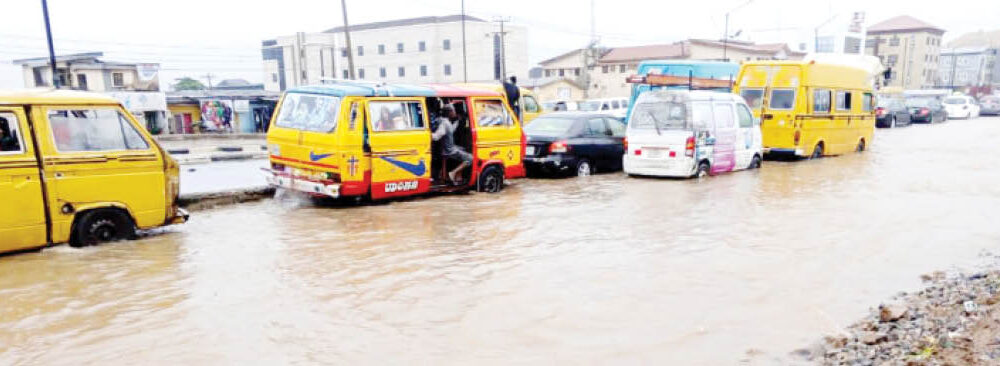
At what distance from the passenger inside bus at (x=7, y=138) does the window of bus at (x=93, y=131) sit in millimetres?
323

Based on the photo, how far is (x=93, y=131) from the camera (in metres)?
7.05

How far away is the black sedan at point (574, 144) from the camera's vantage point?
13273mm

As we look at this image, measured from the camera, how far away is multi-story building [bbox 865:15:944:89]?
79.2m

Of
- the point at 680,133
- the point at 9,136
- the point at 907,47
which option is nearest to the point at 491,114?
the point at 680,133

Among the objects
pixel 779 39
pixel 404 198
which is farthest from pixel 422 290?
pixel 779 39

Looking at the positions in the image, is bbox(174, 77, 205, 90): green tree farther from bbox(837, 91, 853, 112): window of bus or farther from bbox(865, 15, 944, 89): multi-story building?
bbox(865, 15, 944, 89): multi-story building

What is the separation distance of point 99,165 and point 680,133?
9.50 metres

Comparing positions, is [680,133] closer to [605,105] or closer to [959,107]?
[605,105]

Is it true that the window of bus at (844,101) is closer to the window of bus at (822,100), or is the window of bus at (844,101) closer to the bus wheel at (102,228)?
the window of bus at (822,100)

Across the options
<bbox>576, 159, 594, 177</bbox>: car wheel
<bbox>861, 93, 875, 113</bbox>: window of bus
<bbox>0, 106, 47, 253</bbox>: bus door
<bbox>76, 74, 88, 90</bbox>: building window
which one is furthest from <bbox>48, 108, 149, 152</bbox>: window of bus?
<bbox>76, 74, 88, 90</bbox>: building window

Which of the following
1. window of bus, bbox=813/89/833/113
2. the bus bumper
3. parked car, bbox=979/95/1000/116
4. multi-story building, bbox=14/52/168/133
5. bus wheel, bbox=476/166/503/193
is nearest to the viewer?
the bus bumper

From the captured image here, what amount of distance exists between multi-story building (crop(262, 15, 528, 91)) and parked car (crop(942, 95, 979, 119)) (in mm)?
40512

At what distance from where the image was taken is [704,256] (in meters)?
7.24

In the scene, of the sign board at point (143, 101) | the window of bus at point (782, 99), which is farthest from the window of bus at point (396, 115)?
the sign board at point (143, 101)
